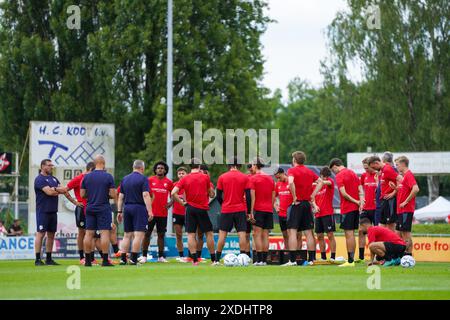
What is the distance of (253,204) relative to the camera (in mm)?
22062

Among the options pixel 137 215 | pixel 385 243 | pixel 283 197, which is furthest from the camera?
pixel 283 197

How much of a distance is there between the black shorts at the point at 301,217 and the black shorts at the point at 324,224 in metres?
1.56

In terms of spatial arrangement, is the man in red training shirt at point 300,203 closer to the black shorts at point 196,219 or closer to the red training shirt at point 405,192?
the red training shirt at point 405,192

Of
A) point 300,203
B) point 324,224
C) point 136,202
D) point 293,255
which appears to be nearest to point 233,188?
point 300,203

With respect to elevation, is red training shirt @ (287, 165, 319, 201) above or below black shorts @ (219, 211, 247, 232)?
above

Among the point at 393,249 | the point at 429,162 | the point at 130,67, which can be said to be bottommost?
the point at 393,249

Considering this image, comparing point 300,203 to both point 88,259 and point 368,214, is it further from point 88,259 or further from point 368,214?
point 88,259

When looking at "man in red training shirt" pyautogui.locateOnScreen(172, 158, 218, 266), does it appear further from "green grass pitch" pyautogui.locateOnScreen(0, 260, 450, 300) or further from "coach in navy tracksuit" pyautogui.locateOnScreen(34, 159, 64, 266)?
"coach in navy tracksuit" pyautogui.locateOnScreen(34, 159, 64, 266)

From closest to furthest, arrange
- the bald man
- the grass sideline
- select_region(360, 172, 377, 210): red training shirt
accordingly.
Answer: the bald man < select_region(360, 172, 377, 210): red training shirt < the grass sideline

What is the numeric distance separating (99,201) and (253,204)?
10.8 feet

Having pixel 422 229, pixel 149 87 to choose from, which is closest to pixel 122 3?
pixel 149 87

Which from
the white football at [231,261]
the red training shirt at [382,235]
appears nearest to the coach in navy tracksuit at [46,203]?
the white football at [231,261]

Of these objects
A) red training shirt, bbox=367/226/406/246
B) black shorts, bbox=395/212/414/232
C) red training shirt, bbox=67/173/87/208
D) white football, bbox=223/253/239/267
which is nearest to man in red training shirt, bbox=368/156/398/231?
black shorts, bbox=395/212/414/232

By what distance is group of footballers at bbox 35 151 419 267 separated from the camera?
69.8ft
